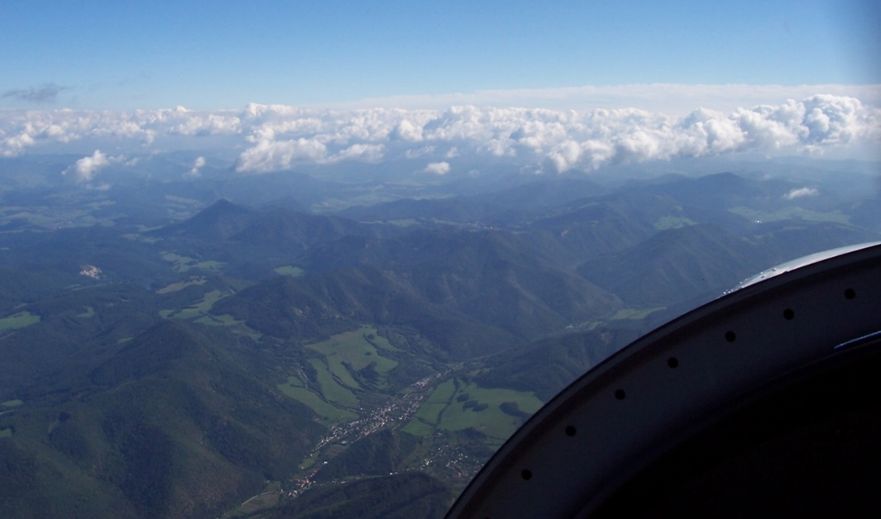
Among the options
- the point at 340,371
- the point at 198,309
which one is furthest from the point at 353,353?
the point at 198,309

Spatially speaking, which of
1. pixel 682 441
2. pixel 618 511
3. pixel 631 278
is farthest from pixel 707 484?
pixel 631 278

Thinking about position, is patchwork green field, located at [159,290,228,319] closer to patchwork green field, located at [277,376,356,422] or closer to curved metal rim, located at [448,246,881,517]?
patchwork green field, located at [277,376,356,422]

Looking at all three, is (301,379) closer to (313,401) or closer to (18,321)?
(313,401)

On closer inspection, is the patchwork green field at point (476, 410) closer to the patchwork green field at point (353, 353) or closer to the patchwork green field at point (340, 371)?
the patchwork green field at point (340, 371)

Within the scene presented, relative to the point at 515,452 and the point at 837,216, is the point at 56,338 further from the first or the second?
the point at 837,216

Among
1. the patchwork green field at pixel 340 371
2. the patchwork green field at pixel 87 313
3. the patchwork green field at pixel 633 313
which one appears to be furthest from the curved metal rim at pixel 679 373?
the patchwork green field at pixel 87 313
